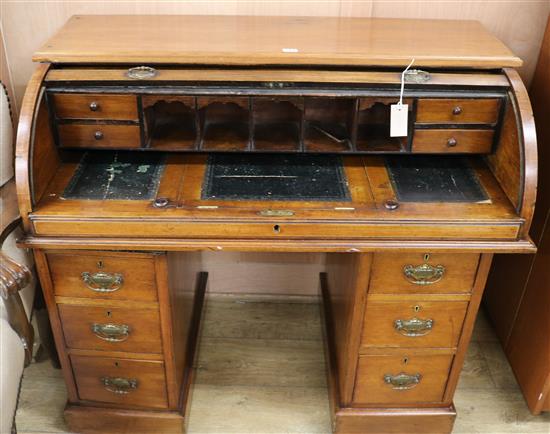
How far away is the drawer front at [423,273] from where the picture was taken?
5.49 feet

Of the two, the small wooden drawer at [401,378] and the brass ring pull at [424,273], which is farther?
the small wooden drawer at [401,378]

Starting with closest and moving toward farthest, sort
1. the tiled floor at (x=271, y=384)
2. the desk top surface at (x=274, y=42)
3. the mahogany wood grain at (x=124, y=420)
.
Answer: the desk top surface at (x=274, y=42) → the mahogany wood grain at (x=124, y=420) → the tiled floor at (x=271, y=384)

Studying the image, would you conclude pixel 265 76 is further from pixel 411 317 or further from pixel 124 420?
pixel 124 420

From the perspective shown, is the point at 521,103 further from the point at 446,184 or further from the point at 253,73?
the point at 253,73

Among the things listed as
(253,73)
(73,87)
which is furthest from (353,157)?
(73,87)

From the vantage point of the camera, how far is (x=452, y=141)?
1.69 meters

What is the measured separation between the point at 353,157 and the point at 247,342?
0.99m

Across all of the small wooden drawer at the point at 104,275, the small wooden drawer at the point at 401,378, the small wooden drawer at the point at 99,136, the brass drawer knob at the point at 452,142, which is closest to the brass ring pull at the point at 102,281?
the small wooden drawer at the point at 104,275

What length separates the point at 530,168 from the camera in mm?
1528

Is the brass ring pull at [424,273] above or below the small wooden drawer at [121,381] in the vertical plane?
above

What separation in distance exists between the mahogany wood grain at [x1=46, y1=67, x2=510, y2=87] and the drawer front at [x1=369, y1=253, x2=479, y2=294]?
0.47 m

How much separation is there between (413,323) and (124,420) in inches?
39.3

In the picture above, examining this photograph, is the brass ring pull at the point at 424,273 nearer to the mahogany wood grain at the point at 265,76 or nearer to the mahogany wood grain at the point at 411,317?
the mahogany wood grain at the point at 411,317

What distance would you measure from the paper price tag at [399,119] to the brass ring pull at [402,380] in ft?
2.57
